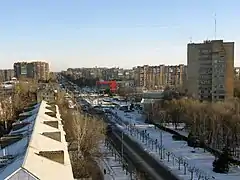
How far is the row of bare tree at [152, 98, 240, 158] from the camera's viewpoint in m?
26.8

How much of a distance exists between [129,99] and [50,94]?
31.5 metres

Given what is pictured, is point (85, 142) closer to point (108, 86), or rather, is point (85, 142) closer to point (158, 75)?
point (108, 86)

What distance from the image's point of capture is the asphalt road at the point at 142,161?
832 inches

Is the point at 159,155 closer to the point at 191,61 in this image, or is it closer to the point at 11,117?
the point at 11,117

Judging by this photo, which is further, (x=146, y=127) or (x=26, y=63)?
(x=26, y=63)

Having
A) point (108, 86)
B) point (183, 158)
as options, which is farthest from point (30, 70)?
point (183, 158)

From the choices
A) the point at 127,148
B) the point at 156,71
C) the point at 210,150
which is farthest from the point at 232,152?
the point at 156,71

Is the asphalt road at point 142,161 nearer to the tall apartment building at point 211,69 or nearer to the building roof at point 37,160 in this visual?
the building roof at point 37,160

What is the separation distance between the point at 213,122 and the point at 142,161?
7.29 meters

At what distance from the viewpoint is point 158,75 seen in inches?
4053

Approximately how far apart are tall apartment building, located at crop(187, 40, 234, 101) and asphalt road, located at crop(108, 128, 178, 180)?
703 inches

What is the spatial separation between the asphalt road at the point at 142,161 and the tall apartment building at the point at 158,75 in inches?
2621

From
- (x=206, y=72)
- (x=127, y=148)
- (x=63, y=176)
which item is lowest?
(x=127, y=148)

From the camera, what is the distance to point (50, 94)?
144 feet
